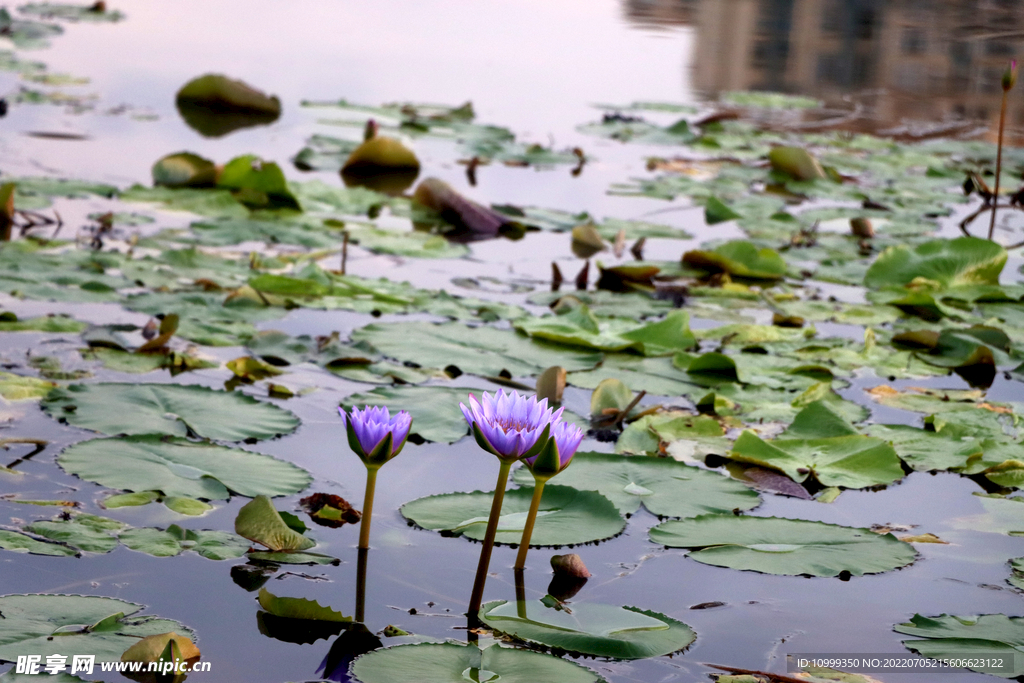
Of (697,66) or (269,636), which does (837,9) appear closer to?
(697,66)

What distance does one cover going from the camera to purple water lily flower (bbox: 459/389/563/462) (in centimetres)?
115

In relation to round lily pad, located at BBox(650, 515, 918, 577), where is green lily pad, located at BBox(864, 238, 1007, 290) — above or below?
above

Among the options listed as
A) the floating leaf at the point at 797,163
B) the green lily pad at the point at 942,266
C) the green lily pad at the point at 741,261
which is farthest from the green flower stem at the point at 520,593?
the floating leaf at the point at 797,163

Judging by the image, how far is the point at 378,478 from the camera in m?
1.66

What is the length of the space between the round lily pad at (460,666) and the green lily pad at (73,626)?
23 centimetres

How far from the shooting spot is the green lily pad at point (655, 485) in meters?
1.61

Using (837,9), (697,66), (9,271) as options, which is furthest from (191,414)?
(837,9)

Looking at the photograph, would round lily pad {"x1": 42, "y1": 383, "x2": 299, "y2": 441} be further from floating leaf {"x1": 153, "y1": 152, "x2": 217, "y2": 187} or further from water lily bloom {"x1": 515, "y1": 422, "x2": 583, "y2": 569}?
floating leaf {"x1": 153, "y1": 152, "x2": 217, "y2": 187}

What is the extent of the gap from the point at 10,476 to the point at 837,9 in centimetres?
1536

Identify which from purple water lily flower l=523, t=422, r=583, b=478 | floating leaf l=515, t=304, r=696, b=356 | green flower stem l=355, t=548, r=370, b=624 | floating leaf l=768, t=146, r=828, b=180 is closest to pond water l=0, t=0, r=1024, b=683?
green flower stem l=355, t=548, r=370, b=624

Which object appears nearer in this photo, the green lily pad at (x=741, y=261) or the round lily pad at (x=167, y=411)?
the round lily pad at (x=167, y=411)

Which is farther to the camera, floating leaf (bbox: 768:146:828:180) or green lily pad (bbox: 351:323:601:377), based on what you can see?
floating leaf (bbox: 768:146:828:180)

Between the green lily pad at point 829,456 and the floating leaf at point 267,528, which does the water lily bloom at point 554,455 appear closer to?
the floating leaf at point 267,528

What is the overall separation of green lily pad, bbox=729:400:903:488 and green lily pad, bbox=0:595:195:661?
106 cm
